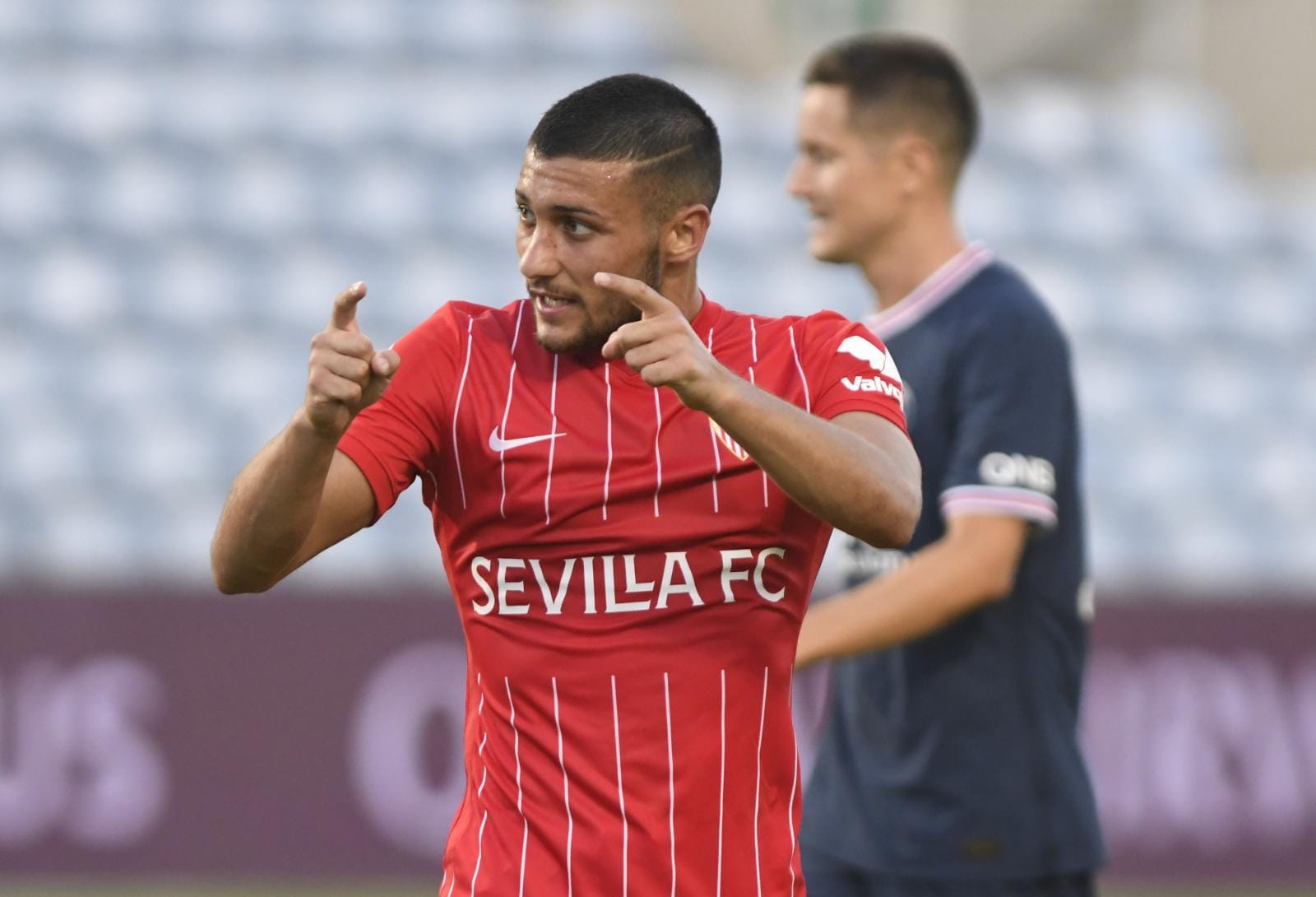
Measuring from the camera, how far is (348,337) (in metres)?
2.57

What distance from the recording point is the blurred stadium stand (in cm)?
988

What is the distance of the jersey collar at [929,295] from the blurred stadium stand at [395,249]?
5.21 metres

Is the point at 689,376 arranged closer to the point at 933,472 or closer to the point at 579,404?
the point at 579,404

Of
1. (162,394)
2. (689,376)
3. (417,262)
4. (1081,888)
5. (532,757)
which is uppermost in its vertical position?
(417,262)

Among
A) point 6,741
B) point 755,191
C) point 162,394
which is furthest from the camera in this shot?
point 755,191

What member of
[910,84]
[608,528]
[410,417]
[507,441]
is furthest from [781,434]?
[910,84]

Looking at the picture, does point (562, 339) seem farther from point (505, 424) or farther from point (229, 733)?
point (229, 733)

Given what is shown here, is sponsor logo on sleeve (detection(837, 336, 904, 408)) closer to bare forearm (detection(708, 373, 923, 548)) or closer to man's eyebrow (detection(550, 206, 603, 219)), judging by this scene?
bare forearm (detection(708, 373, 923, 548))

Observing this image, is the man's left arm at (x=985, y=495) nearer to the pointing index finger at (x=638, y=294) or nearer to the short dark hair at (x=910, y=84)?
the short dark hair at (x=910, y=84)

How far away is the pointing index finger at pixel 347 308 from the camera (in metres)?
2.54

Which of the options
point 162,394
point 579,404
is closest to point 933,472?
point 579,404

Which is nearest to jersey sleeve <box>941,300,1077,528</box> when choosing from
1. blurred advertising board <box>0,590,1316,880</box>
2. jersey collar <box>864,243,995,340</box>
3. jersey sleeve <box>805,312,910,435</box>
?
jersey collar <box>864,243,995,340</box>

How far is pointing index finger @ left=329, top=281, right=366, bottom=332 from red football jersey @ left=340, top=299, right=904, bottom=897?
0.24m

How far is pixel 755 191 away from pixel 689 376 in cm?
914
